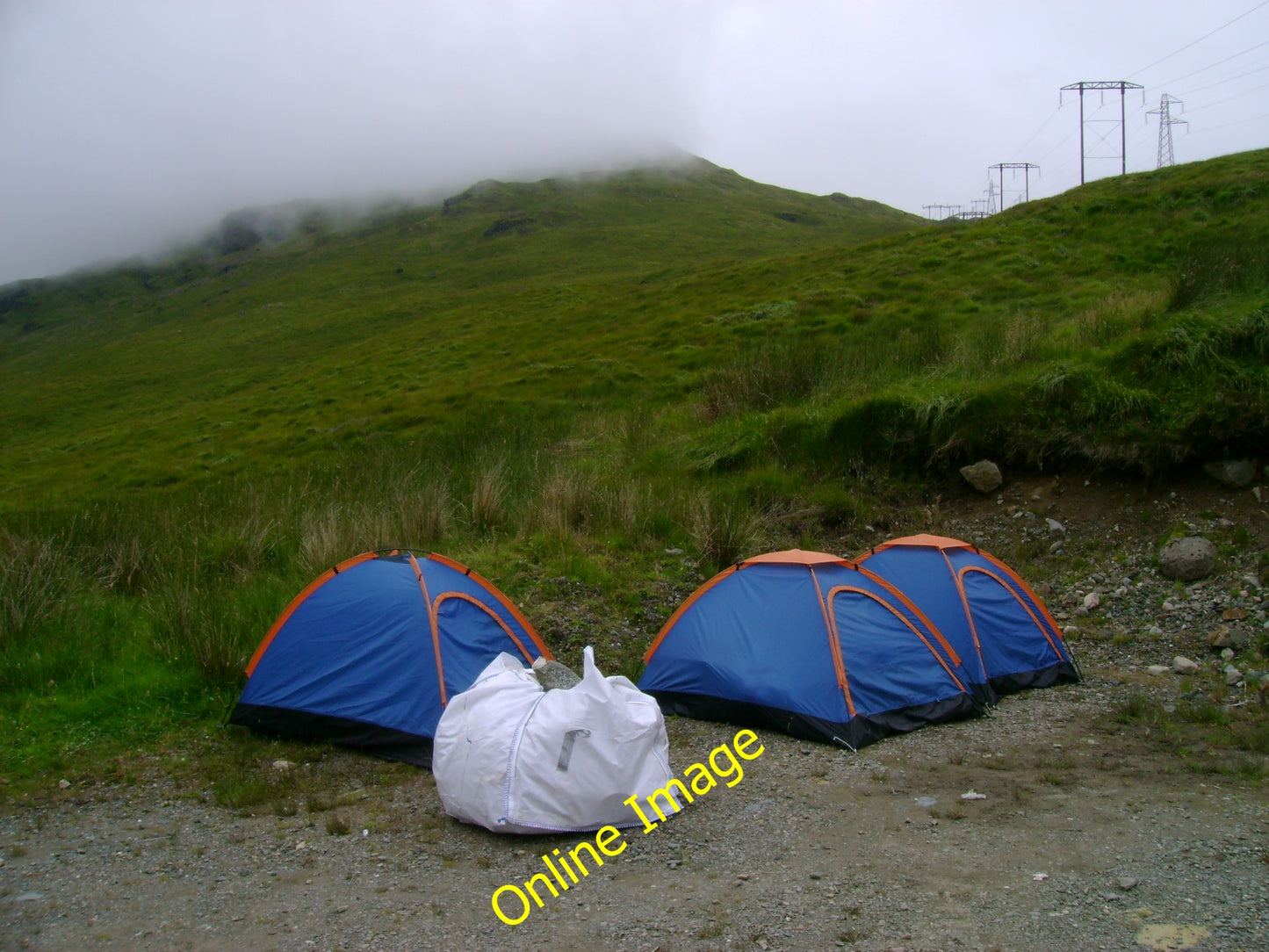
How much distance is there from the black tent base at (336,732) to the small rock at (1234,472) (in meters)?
9.79

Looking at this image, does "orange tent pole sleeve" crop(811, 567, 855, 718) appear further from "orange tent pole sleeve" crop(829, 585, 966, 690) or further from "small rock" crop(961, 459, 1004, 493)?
"small rock" crop(961, 459, 1004, 493)

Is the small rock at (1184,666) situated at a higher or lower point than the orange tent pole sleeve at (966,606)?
lower

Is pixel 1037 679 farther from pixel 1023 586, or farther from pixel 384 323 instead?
pixel 384 323

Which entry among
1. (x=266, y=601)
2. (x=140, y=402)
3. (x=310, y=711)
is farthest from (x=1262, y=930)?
(x=140, y=402)

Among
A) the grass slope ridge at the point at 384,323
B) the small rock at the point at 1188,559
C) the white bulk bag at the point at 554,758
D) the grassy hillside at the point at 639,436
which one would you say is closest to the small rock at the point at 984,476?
the grassy hillside at the point at 639,436

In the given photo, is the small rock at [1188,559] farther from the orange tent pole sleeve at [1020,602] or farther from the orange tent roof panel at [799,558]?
the orange tent roof panel at [799,558]

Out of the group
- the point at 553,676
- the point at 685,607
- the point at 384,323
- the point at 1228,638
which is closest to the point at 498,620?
the point at 553,676

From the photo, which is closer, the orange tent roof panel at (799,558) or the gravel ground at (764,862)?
the gravel ground at (764,862)

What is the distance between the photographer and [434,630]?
733 centimetres

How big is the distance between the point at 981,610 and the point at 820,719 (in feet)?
8.02

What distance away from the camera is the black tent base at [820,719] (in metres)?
7.03

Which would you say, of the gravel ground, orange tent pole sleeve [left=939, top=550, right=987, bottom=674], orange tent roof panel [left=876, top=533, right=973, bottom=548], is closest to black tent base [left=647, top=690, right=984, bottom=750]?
the gravel ground

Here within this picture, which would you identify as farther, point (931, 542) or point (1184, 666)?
point (931, 542)

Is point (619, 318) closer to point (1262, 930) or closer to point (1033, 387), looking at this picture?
point (1033, 387)
